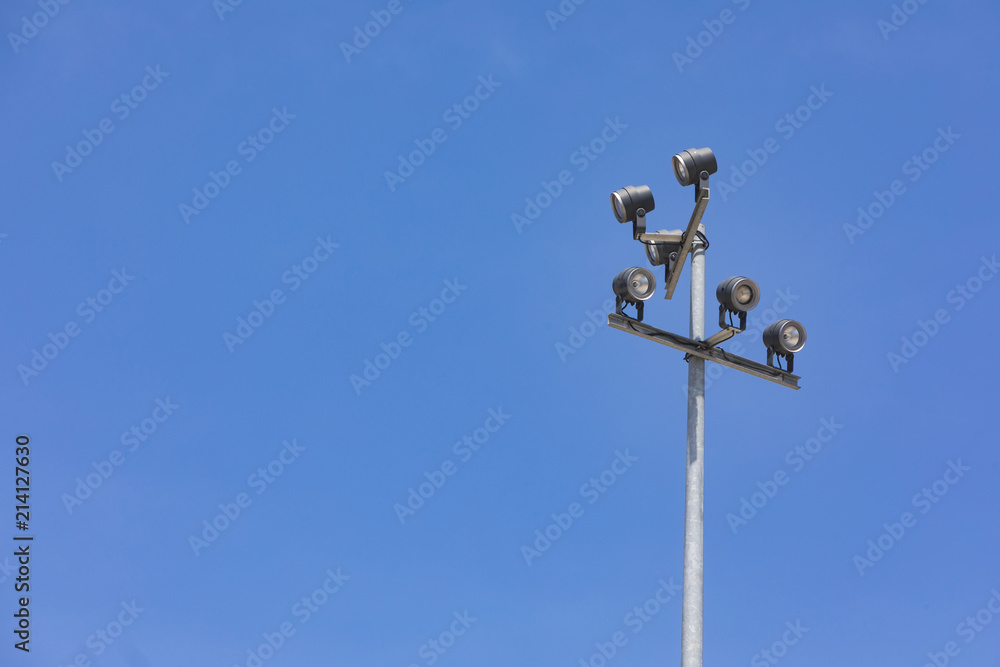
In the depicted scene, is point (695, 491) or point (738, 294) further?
point (738, 294)

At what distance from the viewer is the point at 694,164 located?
13.2 metres

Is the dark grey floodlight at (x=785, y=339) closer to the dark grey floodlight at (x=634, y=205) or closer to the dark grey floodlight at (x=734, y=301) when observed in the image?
the dark grey floodlight at (x=734, y=301)

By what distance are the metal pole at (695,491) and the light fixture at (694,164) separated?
902 mm

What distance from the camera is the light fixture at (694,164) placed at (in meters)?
13.2

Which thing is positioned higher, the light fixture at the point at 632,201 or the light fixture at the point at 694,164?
the light fixture at the point at 694,164

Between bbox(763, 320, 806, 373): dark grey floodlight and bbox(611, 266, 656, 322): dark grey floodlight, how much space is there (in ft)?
5.16

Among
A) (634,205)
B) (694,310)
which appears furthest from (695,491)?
(634,205)

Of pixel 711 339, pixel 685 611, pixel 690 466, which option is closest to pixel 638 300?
pixel 711 339

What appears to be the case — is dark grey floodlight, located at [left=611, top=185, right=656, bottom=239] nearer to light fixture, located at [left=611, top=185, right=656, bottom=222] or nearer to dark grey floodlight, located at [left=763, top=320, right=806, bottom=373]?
light fixture, located at [left=611, top=185, right=656, bottom=222]

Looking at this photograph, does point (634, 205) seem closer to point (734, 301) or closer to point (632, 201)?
point (632, 201)

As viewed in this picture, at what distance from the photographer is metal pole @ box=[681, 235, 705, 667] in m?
12.2

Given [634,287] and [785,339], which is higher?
[785,339]

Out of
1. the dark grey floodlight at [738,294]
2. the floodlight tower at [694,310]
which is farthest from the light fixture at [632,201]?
the dark grey floodlight at [738,294]

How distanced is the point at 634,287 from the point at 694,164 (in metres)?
1.52
